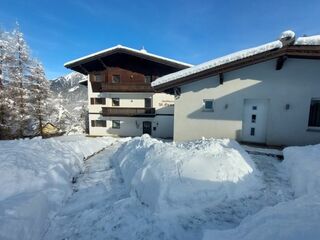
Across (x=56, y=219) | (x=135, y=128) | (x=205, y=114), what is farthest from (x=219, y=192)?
(x=135, y=128)

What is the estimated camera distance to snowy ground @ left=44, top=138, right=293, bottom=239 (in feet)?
14.4

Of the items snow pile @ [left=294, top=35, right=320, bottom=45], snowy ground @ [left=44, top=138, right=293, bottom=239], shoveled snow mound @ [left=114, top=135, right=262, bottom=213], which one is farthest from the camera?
snow pile @ [left=294, top=35, right=320, bottom=45]

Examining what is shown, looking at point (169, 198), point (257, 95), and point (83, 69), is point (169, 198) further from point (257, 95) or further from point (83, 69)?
point (83, 69)

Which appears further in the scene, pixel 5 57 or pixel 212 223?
pixel 5 57

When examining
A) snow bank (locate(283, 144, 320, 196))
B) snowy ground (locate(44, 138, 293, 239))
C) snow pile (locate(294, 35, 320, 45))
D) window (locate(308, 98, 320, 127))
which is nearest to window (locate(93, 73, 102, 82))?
snowy ground (locate(44, 138, 293, 239))

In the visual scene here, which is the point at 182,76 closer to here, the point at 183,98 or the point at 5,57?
the point at 183,98

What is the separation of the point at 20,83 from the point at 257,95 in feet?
73.1

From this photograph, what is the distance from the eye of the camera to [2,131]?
1897cm

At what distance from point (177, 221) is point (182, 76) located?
8310 millimetres

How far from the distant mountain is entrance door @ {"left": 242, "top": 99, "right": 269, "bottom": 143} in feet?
70.4

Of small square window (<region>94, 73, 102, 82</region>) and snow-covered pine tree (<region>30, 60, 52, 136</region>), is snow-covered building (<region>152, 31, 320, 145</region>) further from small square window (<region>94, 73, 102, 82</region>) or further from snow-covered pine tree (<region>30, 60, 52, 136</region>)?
snow-covered pine tree (<region>30, 60, 52, 136</region>)

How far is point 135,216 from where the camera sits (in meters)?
4.98

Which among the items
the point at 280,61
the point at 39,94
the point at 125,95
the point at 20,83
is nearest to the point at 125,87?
the point at 125,95

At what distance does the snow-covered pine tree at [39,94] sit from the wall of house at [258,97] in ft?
58.1
